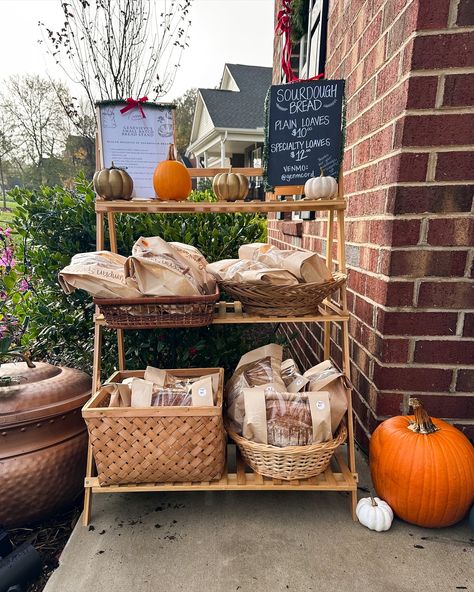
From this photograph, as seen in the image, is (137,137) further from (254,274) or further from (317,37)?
(317,37)

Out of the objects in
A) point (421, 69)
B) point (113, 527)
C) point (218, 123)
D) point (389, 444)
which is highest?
point (218, 123)

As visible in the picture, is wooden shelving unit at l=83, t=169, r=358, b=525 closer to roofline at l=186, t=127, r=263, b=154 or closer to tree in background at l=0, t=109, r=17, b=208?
roofline at l=186, t=127, r=263, b=154

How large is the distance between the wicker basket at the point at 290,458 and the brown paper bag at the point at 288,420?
31 mm

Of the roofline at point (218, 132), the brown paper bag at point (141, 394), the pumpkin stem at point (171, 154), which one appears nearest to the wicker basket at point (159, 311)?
the brown paper bag at point (141, 394)

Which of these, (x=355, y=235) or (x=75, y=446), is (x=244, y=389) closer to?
(x=75, y=446)

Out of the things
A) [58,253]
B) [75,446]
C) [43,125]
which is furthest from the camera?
[43,125]

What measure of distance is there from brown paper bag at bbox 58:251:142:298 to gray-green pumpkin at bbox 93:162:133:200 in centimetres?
30

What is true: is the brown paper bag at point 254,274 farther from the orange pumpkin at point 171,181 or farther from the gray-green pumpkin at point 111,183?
the gray-green pumpkin at point 111,183

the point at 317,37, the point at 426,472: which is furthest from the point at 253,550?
the point at 317,37

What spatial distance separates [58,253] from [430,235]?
2.11 m

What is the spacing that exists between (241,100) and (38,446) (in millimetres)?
14257

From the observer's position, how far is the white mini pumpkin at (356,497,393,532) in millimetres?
1422

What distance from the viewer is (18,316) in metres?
2.74

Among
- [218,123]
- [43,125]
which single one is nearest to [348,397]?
[218,123]
